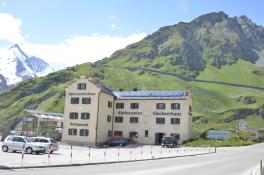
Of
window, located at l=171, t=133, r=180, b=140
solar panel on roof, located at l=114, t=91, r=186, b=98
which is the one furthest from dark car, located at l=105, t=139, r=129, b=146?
solar panel on roof, located at l=114, t=91, r=186, b=98

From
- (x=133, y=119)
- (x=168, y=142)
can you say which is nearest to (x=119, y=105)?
(x=133, y=119)

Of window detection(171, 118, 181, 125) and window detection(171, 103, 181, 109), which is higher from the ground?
window detection(171, 103, 181, 109)

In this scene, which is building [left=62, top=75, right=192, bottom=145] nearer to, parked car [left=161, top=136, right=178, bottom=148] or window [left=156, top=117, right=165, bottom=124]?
window [left=156, top=117, right=165, bottom=124]

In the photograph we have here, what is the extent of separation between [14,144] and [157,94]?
40.4 meters

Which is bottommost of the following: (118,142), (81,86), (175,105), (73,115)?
(118,142)

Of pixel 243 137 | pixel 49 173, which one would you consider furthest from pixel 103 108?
pixel 49 173

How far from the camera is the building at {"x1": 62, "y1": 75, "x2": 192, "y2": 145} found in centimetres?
7119

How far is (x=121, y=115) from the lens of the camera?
7738 cm

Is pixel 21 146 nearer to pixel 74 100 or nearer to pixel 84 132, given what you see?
pixel 84 132

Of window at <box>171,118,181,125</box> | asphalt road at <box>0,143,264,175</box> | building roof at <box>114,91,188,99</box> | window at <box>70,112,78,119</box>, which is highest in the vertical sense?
building roof at <box>114,91,188,99</box>

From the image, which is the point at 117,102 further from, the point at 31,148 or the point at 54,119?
the point at 31,148

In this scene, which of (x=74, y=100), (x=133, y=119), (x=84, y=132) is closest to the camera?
(x=84, y=132)

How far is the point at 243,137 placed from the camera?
3159 inches

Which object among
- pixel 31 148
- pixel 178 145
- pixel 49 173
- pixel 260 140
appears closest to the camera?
pixel 49 173
